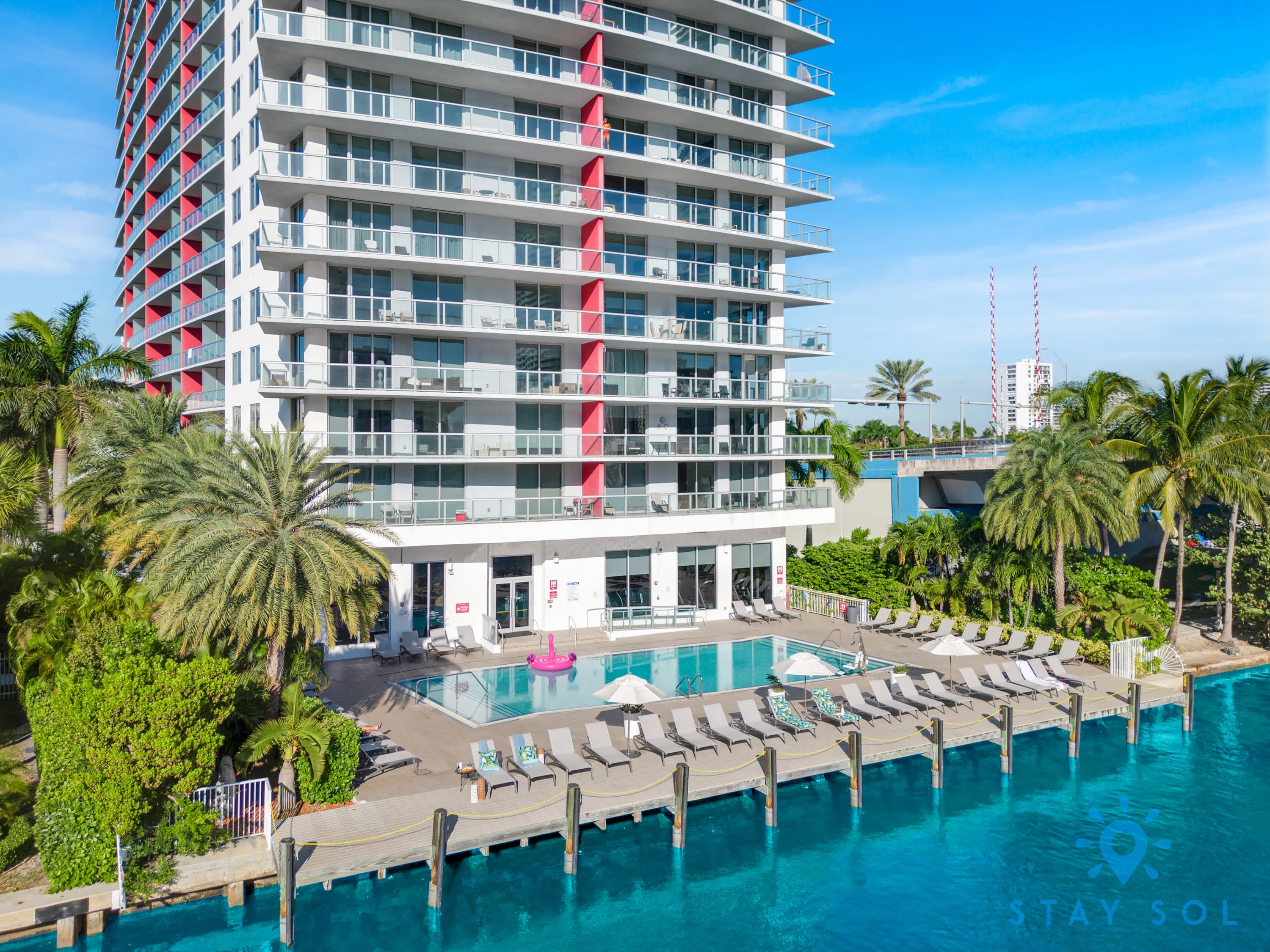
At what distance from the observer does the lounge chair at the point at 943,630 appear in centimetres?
2948

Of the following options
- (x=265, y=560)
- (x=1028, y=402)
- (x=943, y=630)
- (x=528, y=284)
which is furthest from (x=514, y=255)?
(x=1028, y=402)

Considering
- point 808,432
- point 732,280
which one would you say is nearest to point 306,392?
point 732,280

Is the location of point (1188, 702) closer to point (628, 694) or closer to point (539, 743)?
point (628, 694)

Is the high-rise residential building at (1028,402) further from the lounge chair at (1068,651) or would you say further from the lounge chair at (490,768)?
the lounge chair at (490,768)

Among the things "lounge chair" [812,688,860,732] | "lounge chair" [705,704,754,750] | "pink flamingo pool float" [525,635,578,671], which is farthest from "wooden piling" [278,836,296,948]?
"pink flamingo pool float" [525,635,578,671]

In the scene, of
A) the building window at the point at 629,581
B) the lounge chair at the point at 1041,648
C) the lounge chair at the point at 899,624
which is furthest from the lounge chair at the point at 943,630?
the building window at the point at 629,581

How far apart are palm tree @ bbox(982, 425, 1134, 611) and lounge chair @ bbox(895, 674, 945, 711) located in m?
9.10

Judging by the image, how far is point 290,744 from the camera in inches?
642

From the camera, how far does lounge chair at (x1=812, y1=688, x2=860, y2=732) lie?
21.2 m

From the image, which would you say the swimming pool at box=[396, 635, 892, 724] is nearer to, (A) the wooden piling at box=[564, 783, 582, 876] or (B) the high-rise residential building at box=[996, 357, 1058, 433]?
(A) the wooden piling at box=[564, 783, 582, 876]

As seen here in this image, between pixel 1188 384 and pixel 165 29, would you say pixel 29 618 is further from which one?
pixel 165 29

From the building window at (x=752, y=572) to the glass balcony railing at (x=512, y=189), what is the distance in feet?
44.8

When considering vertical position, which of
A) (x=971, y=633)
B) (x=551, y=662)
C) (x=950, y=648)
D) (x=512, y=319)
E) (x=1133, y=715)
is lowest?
(x=1133, y=715)

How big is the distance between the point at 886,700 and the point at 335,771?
13953 mm
